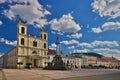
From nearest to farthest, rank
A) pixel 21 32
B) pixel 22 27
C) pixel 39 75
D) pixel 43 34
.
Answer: pixel 39 75, pixel 21 32, pixel 22 27, pixel 43 34

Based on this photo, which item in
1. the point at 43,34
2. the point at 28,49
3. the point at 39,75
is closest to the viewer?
the point at 39,75

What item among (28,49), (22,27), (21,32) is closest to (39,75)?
(21,32)

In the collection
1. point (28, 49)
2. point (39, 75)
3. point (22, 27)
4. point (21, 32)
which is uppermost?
point (22, 27)

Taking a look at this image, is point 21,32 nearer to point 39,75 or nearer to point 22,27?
point 22,27

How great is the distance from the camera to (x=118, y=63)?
7062 inches

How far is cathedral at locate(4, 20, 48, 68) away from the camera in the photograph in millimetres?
77062

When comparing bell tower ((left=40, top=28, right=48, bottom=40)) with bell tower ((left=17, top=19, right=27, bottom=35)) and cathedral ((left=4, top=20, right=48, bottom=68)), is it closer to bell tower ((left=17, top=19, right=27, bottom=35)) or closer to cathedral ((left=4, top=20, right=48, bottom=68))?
cathedral ((left=4, top=20, right=48, bottom=68))

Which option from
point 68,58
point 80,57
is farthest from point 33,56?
point 80,57

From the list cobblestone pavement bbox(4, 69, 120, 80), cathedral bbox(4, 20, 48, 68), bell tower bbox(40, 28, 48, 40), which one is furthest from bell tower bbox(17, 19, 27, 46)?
cobblestone pavement bbox(4, 69, 120, 80)

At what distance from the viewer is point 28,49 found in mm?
81000

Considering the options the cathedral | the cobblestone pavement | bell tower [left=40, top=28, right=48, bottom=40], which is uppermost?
bell tower [left=40, top=28, right=48, bottom=40]

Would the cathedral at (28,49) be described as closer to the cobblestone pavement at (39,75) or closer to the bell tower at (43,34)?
the bell tower at (43,34)

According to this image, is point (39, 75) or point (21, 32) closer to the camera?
point (39, 75)

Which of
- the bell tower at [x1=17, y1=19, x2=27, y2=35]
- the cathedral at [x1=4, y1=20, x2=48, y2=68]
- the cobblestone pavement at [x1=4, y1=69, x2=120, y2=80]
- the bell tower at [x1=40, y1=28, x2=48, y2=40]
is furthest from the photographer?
the bell tower at [x1=40, y1=28, x2=48, y2=40]
